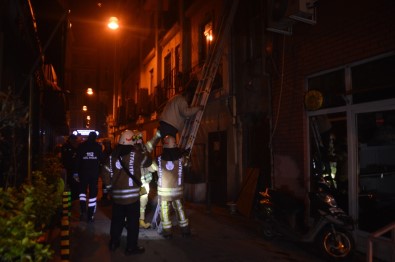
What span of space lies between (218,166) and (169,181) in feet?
18.3

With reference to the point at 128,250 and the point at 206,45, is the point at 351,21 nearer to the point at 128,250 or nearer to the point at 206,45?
the point at 128,250

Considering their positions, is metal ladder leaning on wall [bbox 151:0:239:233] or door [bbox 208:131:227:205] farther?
door [bbox 208:131:227:205]

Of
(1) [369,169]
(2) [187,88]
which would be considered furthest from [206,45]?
(1) [369,169]

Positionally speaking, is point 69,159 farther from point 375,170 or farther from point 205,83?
point 375,170

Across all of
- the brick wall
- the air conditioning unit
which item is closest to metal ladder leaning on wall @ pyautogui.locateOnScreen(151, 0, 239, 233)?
the brick wall

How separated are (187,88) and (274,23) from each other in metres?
5.80

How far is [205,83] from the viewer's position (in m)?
9.60

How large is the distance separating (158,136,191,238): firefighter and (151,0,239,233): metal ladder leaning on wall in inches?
38.2

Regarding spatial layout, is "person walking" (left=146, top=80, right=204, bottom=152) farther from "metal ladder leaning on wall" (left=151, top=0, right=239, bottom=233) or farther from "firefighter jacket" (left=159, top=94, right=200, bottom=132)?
"metal ladder leaning on wall" (left=151, top=0, right=239, bottom=233)

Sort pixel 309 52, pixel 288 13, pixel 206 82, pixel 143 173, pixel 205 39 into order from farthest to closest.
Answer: pixel 205 39 < pixel 206 82 < pixel 309 52 < pixel 288 13 < pixel 143 173

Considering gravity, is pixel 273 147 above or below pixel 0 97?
below

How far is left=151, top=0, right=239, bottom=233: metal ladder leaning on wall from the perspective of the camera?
8.62m

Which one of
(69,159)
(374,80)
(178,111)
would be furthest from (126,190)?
(69,159)

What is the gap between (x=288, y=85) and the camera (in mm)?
8633
